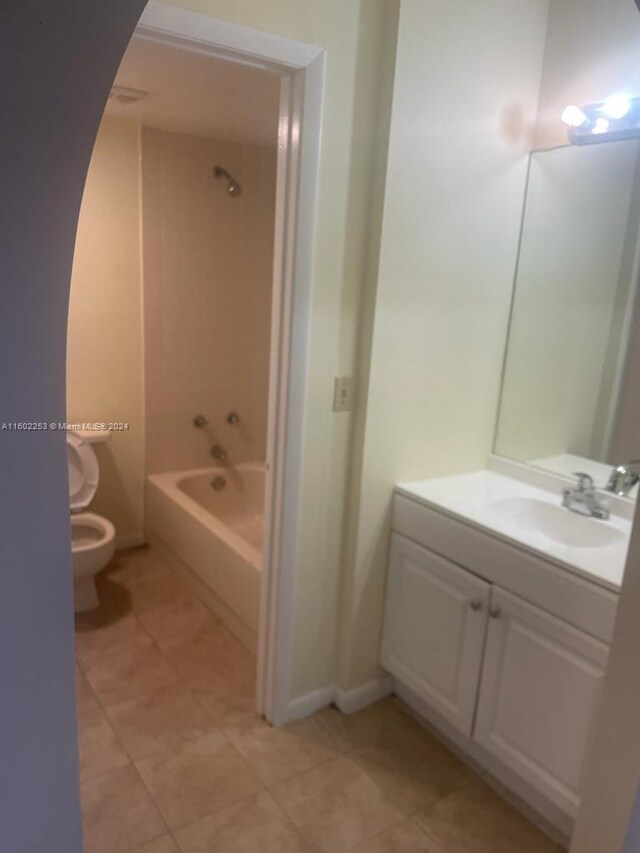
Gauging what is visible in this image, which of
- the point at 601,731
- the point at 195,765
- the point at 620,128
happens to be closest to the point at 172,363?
the point at 195,765

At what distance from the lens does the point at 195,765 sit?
200 centimetres

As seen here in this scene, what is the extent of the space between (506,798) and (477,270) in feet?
5.50

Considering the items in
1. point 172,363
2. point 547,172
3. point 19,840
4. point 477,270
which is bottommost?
point 19,840

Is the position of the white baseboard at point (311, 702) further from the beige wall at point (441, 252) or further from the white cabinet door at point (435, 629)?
the white cabinet door at point (435, 629)

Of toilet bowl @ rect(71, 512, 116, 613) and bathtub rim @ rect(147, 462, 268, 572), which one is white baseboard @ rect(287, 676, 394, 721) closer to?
bathtub rim @ rect(147, 462, 268, 572)

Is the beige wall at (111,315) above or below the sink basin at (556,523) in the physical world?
above

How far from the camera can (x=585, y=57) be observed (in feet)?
6.70

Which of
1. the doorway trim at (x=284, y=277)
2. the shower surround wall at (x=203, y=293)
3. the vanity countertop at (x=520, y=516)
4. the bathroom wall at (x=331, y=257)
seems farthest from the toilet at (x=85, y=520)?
the vanity countertop at (x=520, y=516)

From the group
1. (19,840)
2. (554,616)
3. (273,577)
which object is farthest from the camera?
(273,577)

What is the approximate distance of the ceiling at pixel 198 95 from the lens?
2.02m

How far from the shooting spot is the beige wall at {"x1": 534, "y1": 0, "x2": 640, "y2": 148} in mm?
1955

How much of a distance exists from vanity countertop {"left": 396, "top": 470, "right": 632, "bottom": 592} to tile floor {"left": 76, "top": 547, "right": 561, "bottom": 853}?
83 centimetres

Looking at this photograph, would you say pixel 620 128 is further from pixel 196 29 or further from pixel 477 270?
pixel 196 29

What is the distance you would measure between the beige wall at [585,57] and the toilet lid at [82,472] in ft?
7.32
